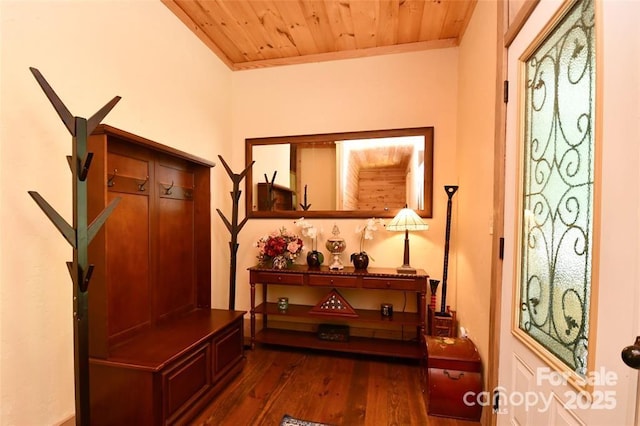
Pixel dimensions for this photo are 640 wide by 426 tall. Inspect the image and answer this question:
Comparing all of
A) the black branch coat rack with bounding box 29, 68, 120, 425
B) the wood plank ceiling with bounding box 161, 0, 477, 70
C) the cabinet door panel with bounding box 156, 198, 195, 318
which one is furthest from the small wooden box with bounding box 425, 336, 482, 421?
the wood plank ceiling with bounding box 161, 0, 477, 70

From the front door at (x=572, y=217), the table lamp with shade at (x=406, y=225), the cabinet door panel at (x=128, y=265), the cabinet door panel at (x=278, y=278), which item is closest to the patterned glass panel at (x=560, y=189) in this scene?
the front door at (x=572, y=217)

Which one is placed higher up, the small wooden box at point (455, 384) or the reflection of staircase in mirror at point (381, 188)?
the reflection of staircase in mirror at point (381, 188)

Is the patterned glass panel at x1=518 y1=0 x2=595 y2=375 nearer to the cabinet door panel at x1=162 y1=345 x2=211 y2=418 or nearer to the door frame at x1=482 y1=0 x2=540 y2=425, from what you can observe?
the door frame at x1=482 y1=0 x2=540 y2=425

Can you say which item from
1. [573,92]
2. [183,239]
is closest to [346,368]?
[183,239]

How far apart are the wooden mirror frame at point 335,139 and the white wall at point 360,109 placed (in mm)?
64

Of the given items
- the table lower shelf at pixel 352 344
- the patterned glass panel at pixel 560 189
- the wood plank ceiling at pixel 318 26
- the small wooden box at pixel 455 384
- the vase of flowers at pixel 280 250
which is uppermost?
the wood plank ceiling at pixel 318 26

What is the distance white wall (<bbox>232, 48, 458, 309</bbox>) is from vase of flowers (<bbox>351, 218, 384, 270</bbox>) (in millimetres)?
78

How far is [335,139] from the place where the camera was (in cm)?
304

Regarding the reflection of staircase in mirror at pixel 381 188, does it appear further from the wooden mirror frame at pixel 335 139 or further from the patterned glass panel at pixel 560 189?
the patterned glass panel at pixel 560 189

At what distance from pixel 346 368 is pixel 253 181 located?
2178 mm

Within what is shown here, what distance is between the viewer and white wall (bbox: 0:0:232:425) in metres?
1.32

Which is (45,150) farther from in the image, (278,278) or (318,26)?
(318,26)

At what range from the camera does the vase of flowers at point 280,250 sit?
9.11 feet

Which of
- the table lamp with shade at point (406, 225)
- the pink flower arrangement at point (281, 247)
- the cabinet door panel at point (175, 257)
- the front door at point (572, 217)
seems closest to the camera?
the front door at point (572, 217)
